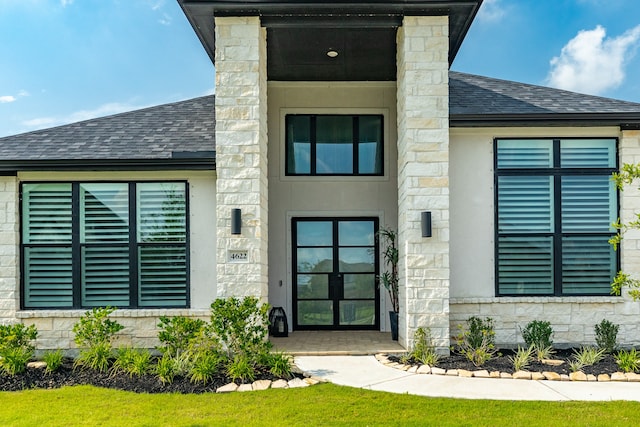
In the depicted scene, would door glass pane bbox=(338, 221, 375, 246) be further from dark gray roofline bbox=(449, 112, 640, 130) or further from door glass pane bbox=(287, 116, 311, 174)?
dark gray roofline bbox=(449, 112, 640, 130)

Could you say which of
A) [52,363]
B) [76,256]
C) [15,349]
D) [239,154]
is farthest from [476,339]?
[15,349]

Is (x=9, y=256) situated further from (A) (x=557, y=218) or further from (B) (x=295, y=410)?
(A) (x=557, y=218)

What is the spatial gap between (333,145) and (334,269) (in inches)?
95.2

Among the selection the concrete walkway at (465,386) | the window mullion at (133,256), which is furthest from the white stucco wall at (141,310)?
the concrete walkway at (465,386)

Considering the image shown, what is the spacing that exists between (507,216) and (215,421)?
5.64 m

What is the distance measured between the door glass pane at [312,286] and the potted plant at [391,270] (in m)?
1.11

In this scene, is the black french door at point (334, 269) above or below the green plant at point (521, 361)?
above

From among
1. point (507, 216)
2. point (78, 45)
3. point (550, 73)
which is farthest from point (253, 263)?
point (550, 73)

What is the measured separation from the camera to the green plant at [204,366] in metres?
6.53

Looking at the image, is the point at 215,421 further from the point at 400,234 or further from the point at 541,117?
the point at 541,117

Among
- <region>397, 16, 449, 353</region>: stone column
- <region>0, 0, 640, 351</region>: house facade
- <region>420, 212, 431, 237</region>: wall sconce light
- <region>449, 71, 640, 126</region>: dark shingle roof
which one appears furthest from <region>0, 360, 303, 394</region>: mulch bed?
<region>449, 71, 640, 126</region>: dark shingle roof

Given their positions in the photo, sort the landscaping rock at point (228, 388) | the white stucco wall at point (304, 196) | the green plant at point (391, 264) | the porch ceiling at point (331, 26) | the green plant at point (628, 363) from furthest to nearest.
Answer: the white stucco wall at point (304, 196) → the green plant at point (391, 264) → the porch ceiling at point (331, 26) → the green plant at point (628, 363) → the landscaping rock at point (228, 388)

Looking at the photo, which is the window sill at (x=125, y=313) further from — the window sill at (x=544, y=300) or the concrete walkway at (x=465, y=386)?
the window sill at (x=544, y=300)

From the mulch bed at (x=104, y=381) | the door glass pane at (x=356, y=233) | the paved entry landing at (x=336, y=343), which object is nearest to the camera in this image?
the mulch bed at (x=104, y=381)
